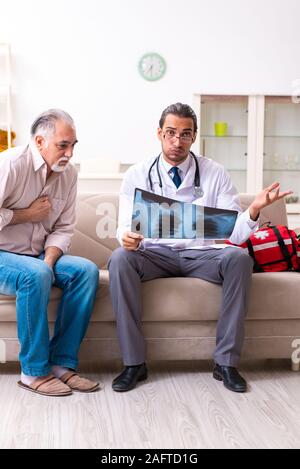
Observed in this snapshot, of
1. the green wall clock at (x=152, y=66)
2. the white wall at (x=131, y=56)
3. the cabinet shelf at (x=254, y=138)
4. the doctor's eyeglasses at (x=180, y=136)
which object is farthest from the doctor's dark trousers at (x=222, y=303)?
the green wall clock at (x=152, y=66)

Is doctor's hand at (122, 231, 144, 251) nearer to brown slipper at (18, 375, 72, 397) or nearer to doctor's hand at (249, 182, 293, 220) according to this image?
doctor's hand at (249, 182, 293, 220)

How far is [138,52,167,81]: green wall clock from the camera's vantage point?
5.92m

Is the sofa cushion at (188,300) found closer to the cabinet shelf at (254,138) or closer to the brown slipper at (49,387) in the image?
the brown slipper at (49,387)

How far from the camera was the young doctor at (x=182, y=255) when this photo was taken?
2.25 metres

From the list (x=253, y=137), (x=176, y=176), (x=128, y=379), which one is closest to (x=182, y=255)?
(x=176, y=176)

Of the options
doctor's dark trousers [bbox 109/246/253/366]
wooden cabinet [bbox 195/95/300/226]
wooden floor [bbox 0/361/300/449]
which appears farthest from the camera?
wooden cabinet [bbox 195/95/300/226]

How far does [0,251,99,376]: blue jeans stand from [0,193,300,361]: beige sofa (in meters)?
0.08

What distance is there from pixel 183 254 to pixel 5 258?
2.39 ft

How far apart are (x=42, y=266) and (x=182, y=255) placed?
615 millimetres

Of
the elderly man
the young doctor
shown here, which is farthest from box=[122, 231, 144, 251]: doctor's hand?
the elderly man

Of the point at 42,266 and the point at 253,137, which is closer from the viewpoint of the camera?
the point at 42,266

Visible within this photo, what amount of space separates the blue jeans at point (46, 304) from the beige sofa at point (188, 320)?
81 millimetres

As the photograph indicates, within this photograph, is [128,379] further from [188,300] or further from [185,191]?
[185,191]

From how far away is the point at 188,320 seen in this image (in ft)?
7.79
